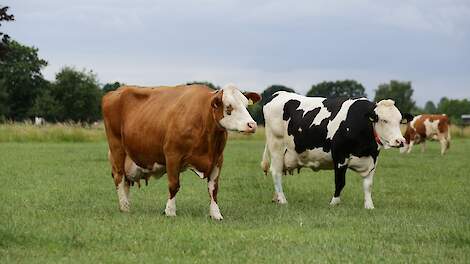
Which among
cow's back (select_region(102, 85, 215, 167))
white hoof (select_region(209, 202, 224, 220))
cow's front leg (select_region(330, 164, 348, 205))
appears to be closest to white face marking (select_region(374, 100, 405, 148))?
cow's front leg (select_region(330, 164, 348, 205))

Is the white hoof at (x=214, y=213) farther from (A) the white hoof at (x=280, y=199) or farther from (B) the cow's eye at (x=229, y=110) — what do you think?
(A) the white hoof at (x=280, y=199)

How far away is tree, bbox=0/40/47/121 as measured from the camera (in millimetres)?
88375

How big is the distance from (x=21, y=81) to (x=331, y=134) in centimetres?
8204

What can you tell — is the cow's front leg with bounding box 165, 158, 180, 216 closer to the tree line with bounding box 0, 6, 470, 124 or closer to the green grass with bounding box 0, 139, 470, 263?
the green grass with bounding box 0, 139, 470, 263

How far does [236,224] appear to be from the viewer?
9.36 m

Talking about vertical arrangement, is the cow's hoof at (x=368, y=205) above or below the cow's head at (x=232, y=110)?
below

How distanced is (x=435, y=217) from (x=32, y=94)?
8429 centimetres

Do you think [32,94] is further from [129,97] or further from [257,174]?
[129,97]

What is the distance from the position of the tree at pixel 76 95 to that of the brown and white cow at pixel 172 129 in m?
76.1

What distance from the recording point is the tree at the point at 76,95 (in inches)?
3406

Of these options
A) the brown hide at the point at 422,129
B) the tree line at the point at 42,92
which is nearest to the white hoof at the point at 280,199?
the brown hide at the point at 422,129

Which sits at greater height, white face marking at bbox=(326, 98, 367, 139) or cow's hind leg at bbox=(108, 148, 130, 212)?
white face marking at bbox=(326, 98, 367, 139)

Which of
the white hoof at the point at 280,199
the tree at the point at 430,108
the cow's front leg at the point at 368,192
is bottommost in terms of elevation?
the tree at the point at 430,108

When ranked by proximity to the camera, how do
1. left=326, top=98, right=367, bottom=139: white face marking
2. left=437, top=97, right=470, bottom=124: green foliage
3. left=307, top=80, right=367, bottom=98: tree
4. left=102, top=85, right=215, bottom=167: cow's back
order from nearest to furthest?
1. left=102, top=85, right=215, bottom=167: cow's back
2. left=326, top=98, right=367, bottom=139: white face marking
3. left=307, top=80, right=367, bottom=98: tree
4. left=437, top=97, right=470, bottom=124: green foliage
